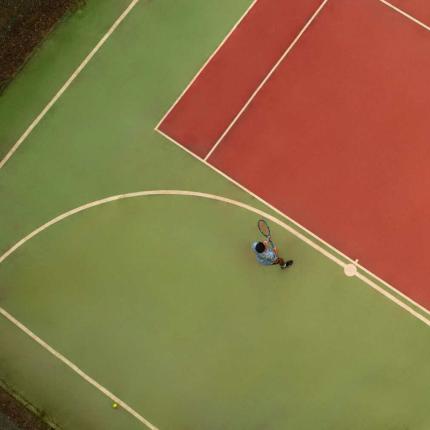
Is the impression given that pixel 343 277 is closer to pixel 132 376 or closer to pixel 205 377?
pixel 205 377

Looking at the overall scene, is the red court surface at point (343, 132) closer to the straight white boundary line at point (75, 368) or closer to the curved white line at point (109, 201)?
the curved white line at point (109, 201)

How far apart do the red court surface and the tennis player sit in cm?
83

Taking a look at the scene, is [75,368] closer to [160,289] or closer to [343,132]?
[160,289]

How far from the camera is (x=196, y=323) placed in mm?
11297

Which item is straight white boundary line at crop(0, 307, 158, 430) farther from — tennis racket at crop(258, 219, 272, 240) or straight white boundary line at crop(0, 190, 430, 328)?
tennis racket at crop(258, 219, 272, 240)

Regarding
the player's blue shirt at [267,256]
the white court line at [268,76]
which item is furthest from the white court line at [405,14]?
the player's blue shirt at [267,256]

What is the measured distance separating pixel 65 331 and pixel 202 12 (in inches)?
303

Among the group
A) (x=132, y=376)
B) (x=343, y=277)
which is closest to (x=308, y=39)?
(x=343, y=277)

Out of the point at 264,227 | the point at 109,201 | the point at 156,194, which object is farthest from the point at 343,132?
the point at 109,201

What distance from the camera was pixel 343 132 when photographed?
38.3ft

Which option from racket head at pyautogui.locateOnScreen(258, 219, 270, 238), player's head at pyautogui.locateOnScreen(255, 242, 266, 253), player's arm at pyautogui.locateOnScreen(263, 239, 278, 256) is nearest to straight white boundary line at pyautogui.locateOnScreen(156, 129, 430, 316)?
racket head at pyautogui.locateOnScreen(258, 219, 270, 238)

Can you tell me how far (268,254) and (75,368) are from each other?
181 inches

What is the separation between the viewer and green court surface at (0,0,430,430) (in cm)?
1088

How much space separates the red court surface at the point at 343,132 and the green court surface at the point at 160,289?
0.59m
